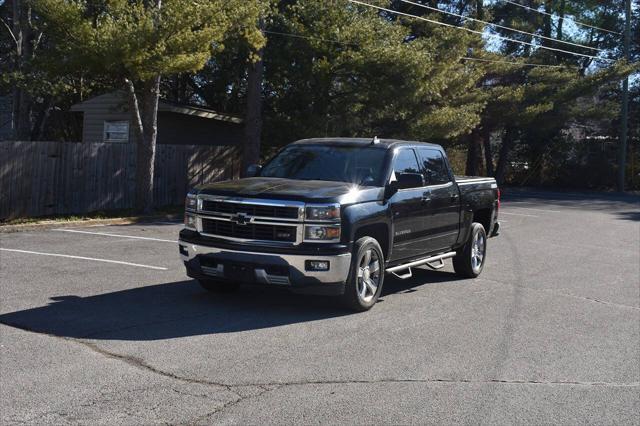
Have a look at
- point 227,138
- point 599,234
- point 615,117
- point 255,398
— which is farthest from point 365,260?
point 615,117

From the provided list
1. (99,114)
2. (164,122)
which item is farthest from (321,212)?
(99,114)

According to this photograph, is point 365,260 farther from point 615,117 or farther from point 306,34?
point 615,117

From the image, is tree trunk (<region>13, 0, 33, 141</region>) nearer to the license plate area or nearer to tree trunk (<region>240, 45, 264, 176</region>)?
tree trunk (<region>240, 45, 264, 176</region>)

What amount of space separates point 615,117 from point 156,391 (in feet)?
132

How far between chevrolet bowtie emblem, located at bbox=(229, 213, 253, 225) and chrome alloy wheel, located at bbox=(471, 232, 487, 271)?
14.5 feet

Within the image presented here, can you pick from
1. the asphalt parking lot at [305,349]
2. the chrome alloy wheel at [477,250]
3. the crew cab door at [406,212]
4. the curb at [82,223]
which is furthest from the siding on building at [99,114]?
the crew cab door at [406,212]

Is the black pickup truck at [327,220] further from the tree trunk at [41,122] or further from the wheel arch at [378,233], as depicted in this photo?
the tree trunk at [41,122]

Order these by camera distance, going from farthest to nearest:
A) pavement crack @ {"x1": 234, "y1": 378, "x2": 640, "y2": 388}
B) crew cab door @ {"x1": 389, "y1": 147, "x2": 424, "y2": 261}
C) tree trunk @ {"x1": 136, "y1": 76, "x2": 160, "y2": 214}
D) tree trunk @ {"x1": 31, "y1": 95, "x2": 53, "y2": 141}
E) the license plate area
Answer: tree trunk @ {"x1": 31, "y1": 95, "x2": 53, "y2": 141} < tree trunk @ {"x1": 136, "y1": 76, "x2": 160, "y2": 214} < crew cab door @ {"x1": 389, "y1": 147, "x2": 424, "y2": 261} < the license plate area < pavement crack @ {"x1": 234, "y1": 378, "x2": 640, "y2": 388}

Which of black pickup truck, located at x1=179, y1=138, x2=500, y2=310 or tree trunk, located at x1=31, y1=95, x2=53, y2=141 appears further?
tree trunk, located at x1=31, y1=95, x2=53, y2=141

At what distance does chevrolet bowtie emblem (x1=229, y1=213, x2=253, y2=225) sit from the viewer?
27.4 ft

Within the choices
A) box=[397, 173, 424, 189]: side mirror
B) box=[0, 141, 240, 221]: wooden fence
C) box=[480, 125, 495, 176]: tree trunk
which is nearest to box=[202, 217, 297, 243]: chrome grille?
box=[397, 173, 424, 189]: side mirror

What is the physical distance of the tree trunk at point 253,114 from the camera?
909 inches

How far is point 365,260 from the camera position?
8.70m

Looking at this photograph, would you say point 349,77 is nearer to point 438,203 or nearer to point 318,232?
point 438,203
